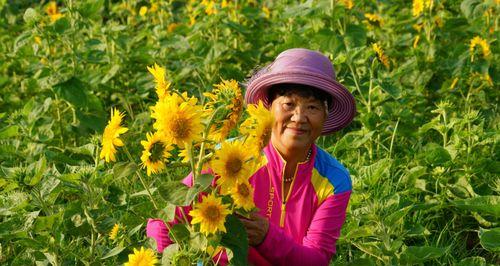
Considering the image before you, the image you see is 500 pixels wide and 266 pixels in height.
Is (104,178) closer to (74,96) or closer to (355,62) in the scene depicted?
(74,96)

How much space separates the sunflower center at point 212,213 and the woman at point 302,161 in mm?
504

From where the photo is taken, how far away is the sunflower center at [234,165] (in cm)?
182

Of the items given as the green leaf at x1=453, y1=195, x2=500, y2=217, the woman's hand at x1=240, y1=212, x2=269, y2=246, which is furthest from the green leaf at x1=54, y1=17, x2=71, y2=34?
the woman's hand at x1=240, y1=212, x2=269, y2=246

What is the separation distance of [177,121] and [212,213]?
8.4 inches

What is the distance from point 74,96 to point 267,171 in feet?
4.89

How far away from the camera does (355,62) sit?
376 cm

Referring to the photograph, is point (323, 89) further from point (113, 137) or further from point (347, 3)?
point (347, 3)

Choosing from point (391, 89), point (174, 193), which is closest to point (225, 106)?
point (174, 193)

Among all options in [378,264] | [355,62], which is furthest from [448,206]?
[355,62]

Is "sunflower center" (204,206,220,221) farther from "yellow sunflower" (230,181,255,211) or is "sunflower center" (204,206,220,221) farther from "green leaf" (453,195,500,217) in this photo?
"green leaf" (453,195,500,217)

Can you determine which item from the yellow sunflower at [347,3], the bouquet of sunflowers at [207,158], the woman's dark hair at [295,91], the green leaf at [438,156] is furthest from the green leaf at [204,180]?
the yellow sunflower at [347,3]

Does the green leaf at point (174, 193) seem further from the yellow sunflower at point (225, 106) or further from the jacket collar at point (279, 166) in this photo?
the jacket collar at point (279, 166)

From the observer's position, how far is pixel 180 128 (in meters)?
1.77

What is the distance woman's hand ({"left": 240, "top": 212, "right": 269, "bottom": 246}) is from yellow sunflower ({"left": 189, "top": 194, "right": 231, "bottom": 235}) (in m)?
0.24
